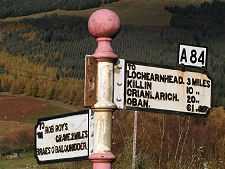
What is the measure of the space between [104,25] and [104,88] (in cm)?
45

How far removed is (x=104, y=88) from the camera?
16.9 feet

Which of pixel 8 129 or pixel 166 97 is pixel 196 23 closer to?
pixel 8 129

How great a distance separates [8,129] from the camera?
108312 mm

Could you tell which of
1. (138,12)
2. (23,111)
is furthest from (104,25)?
(138,12)

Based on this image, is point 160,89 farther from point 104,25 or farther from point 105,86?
point 104,25

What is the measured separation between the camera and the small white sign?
5613 millimetres

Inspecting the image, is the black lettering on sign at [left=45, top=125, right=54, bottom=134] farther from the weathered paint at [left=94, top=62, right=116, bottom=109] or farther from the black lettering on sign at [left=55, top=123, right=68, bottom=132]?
the weathered paint at [left=94, top=62, right=116, bottom=109]

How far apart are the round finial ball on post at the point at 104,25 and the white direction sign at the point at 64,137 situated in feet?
1.96

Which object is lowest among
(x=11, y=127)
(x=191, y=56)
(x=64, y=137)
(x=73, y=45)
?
(x=64, y=137)

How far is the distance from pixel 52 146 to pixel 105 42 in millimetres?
1067

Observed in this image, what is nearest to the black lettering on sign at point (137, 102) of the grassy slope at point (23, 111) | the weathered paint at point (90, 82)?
Answer: the weathered paint at point (90, 82)

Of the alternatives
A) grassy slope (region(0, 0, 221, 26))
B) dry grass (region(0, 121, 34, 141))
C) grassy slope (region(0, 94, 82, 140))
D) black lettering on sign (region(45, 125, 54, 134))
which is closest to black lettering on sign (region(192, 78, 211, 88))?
black lettering on sign (region(45, 125, 54, 134))

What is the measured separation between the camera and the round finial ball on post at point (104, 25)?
521 centimetres

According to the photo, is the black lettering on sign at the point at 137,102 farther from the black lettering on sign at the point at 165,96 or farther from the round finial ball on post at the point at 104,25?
the round finial ball on post at the point at 104,25
